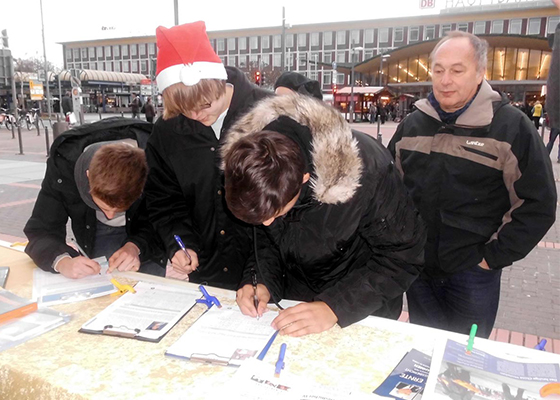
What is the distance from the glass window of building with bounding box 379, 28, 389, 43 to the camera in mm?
51969

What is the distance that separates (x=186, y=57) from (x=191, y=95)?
20 centimetres

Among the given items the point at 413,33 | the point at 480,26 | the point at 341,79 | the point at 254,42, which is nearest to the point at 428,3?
the point at 413,33

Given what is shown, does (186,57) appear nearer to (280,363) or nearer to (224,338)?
(224,338)

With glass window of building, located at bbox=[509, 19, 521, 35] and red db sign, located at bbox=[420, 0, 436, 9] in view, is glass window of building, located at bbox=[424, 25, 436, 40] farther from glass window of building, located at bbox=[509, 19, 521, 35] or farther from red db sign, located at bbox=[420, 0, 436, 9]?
glass window of building, located at bbox=[509, 19, 521, 35]

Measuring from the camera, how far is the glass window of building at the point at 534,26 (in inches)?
1748

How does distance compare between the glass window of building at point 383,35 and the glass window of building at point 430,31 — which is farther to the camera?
the glass window of building at point 383,35

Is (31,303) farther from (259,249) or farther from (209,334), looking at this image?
(259,249)

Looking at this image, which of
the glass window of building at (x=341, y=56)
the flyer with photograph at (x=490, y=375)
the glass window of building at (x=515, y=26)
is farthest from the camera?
the glass window of building at (x=341, y=56)

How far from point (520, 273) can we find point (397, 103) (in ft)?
130

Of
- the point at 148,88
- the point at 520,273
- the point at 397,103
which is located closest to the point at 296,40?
the point at 397,103

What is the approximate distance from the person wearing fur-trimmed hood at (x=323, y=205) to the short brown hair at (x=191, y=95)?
447mm

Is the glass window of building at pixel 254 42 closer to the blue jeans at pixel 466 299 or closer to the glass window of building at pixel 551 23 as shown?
the glass window of building at pixel 551 23

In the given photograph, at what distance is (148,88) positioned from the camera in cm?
2489

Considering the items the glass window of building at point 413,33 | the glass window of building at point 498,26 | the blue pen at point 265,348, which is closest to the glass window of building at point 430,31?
the glass window of building at point 413,33
